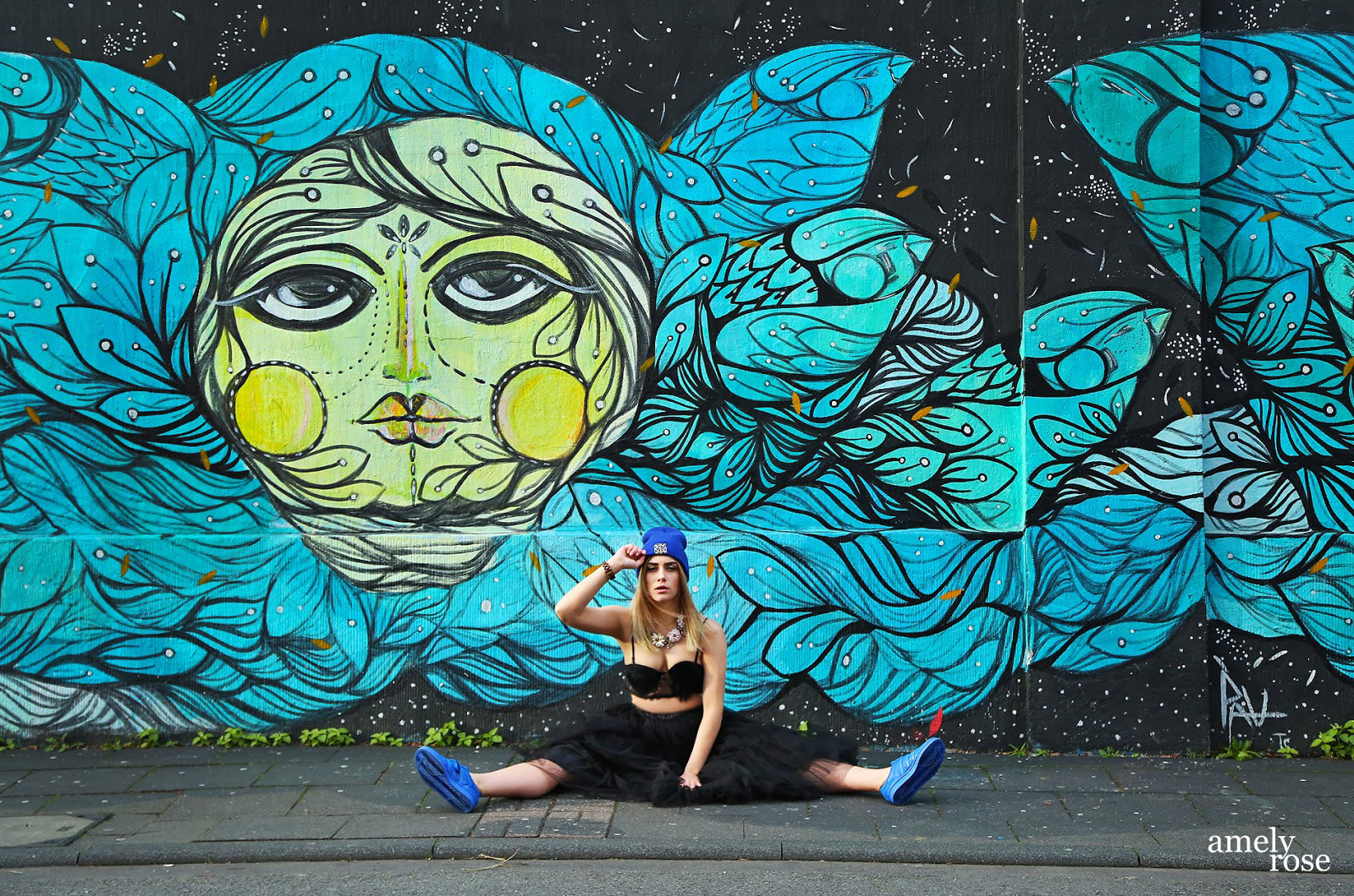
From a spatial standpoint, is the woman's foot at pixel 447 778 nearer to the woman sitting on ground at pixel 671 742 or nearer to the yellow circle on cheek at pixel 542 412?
the woman sitting on ground at pixel 671 742

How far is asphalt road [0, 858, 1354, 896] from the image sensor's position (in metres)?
4.72

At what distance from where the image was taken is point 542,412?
698 cm

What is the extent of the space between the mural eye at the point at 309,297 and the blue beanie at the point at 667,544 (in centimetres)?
233

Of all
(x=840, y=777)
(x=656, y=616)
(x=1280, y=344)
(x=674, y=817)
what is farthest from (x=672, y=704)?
(x=1280, y=344)

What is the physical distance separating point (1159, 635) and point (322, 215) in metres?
5.13

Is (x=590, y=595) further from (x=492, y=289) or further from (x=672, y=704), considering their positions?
(x=492, y=289)

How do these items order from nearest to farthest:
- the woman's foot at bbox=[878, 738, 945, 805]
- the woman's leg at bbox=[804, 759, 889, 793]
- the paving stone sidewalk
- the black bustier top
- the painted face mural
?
1. the paving stone sidewalk
2. the woman's foot at bbox=[878, 738, 945, 805]
3. the woman's leg at bbox=[804, 759, 889, 793]
4. the black bustier top
5. the painted face mural

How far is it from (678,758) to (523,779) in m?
0.73

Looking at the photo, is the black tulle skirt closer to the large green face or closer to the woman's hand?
the woman's hand

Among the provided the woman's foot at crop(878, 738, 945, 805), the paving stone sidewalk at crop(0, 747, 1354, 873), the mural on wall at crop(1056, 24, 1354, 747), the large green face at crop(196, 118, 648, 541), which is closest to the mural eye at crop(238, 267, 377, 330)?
the large green face at crop(196, 118, 648, 541)

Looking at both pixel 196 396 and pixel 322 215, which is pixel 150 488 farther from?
pixel 322 215

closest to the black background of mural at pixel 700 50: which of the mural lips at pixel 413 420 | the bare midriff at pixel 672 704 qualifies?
the mural lips at pixel 413 420

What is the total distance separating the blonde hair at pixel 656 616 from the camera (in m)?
5.84

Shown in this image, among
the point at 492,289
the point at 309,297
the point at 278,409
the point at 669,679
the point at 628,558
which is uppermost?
Answer: the point at 492,289
